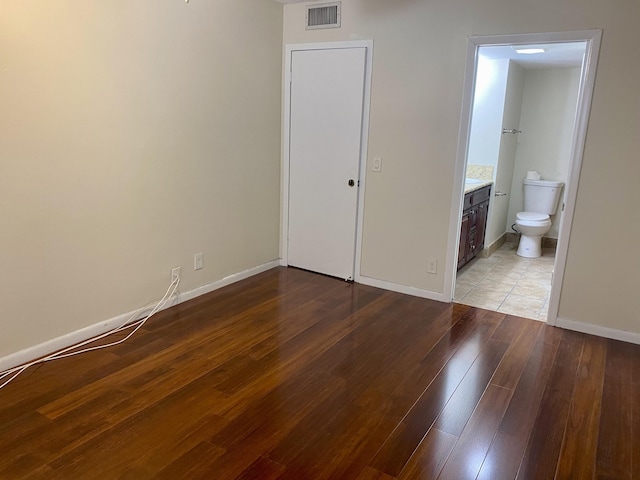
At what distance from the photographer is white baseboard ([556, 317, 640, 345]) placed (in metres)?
3.24

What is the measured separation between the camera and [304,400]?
2.42 m

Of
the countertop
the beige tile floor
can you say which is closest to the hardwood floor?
the beige tile floor

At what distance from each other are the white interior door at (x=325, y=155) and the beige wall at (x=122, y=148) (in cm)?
31

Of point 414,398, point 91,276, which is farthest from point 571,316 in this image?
point 91,276

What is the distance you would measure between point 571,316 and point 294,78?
3010 millimetres

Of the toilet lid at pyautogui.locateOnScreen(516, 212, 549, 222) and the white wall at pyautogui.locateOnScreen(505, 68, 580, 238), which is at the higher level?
the white wall at pyautogui.locateOnScreen(505, 68, 580, 238)

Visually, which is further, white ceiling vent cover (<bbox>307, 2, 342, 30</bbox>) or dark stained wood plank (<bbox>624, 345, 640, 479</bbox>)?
white ceiling vent cover (<bbox>307, 2, 342, 30</bbox>)

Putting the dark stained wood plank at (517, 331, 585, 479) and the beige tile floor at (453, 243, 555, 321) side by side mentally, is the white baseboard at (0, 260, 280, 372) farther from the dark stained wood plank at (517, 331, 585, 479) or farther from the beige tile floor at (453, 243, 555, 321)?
the dark stained wood plank at (517, 331, 585, 479)

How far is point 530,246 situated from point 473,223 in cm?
120

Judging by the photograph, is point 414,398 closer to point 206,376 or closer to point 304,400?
point 304,400

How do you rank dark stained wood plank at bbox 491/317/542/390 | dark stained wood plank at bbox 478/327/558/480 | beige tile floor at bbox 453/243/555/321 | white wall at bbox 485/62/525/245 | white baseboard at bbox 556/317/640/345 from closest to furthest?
dark stained wood plank at bbox 478/327/558/480
dark stained wood plank at bbox 491/317/542/390
white baseboard at bbox 556/317/640/345
beige tile floor at bbox 453/243/555/321
white wall at bbox 485/62/525/245

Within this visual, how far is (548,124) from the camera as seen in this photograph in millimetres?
5703

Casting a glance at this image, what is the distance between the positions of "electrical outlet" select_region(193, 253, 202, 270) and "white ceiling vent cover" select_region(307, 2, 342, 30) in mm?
2181

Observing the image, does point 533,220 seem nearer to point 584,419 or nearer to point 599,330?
point 599,330
